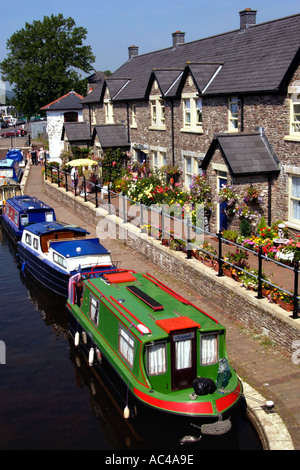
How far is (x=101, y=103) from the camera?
36.7 metres

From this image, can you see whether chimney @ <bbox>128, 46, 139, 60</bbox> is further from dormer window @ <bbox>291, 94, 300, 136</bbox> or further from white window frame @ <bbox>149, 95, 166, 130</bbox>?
dormer window @ <bbox>291, 94, 300, 136</bbox>

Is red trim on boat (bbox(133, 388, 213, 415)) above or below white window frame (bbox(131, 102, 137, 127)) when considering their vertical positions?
below

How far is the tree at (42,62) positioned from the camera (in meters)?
68.3

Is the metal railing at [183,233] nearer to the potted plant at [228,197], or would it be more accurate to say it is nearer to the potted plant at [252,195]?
the potted plant at [228,197]

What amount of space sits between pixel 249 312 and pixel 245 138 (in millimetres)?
7990

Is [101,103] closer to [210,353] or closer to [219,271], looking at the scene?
[219,271]

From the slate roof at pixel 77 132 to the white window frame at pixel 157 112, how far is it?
11442 millimetres

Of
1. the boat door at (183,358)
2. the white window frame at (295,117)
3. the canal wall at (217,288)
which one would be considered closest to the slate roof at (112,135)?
the canal wall at (217,288)

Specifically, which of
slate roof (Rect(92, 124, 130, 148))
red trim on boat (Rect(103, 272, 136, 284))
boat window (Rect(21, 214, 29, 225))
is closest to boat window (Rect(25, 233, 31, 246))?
boat window (Rect(21, 214, 29, 225))

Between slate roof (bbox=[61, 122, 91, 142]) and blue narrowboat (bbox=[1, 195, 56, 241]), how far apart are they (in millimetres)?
11763

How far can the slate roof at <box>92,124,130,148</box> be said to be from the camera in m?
32.0

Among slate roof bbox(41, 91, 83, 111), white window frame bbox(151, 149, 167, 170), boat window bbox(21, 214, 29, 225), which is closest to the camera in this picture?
boat window bbox(21, 214, 29, 225)

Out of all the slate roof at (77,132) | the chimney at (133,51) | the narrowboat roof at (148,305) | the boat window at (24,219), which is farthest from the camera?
the chimney at (133,51)

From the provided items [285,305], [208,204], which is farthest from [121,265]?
[285,305]
